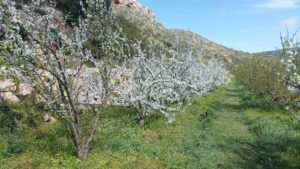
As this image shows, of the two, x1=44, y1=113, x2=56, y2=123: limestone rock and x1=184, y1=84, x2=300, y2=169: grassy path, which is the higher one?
x1=44, y1=113, x2=56, y2=123: limestone rock

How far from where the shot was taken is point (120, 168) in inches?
576

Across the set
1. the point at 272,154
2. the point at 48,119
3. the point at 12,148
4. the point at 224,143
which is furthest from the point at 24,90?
the point at 272,154

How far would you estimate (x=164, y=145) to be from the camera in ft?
60.0

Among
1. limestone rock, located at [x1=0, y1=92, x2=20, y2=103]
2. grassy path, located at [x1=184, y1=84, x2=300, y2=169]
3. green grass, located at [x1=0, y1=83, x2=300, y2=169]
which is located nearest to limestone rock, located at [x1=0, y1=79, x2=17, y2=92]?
limestone rock, located at [x1=0, y1=92, x2=20, y2=103]

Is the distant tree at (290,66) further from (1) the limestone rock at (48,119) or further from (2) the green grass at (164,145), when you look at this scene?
(1) the limestone rock at (48,119)

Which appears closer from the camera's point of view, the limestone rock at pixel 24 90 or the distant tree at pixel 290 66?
the distant tree at pixel 290 66

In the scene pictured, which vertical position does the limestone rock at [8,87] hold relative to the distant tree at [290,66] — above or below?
below

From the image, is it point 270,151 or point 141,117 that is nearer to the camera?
point 270,151

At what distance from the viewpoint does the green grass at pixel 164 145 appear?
15.3 m

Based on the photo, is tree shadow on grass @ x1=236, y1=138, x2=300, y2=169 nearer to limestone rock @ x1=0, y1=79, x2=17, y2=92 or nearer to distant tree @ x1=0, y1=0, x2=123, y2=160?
distant tree @ x1=0, y1=0, x2=123, y2=160

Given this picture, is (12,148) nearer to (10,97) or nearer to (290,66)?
(10,97)

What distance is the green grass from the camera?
15336mm

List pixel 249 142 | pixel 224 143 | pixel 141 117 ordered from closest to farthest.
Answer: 1. pixel 224 143
2. pixel 249 142
3. pixel 141 117

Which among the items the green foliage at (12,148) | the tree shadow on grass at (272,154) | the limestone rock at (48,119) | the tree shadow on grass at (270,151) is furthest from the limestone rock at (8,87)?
the tree shadow on grass at (272,154)
